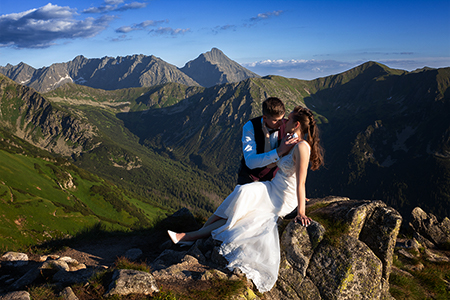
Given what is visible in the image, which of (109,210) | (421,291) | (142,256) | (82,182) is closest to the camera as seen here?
(421,291)

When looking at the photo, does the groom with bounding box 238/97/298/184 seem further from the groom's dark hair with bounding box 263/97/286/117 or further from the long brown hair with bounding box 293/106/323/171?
the long brown hair with bounding box 293/106/323/171

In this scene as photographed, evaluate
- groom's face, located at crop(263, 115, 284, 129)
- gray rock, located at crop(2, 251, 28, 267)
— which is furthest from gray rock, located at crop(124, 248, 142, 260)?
groom's face, located at crop(263, 115, 284, 129)

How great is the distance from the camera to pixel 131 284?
6746 mm

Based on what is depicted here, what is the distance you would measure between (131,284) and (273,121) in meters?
6.87

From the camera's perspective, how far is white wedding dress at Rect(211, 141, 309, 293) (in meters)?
8.15

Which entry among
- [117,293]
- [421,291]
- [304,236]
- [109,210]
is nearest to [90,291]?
[117,293]

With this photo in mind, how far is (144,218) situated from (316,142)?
537 feet

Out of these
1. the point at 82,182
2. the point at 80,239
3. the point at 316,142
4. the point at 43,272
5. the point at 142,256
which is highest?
the point at 316,142

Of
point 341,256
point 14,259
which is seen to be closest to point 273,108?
point 341,256

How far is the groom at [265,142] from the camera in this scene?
886 centimetres

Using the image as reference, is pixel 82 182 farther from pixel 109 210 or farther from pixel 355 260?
pixel 355 260

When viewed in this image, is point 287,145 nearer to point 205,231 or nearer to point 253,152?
point 253,152

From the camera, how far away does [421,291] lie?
10.3 metres

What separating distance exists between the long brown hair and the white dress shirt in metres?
1.28
